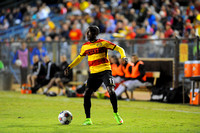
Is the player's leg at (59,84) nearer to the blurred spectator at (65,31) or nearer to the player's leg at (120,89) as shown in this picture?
the player's leg at (120,89)

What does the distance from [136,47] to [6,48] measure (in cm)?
752

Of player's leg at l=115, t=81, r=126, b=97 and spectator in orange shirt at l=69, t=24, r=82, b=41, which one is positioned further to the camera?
spectator in orange shirt at l=69, t=24, r=82, b=41

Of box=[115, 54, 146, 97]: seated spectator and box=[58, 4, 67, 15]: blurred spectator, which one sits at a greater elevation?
box=[58, 4, 67, 15]: blurred spectator

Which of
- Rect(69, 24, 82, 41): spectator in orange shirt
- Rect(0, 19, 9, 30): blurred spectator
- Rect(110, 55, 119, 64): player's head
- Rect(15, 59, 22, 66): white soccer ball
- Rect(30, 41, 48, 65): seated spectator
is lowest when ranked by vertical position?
Rect(110, 55, 119, 64): player's head

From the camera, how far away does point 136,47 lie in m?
18.9

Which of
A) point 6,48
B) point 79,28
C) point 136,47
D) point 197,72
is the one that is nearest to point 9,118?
point 197,72

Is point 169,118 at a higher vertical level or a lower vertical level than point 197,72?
lower

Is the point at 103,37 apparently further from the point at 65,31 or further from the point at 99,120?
the point at 99,120

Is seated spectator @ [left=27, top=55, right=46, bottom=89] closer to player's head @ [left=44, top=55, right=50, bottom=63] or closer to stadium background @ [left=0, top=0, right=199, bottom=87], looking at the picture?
player's head @ [left=44, top=55, right=50, bottom=63]

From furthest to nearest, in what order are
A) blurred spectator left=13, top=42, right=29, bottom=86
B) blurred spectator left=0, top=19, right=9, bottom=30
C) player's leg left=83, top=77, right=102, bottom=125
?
blurred spectator left=0, top=19, right=9, bottom=30
blurred spectator left=13, top=42, right=29, bottom=86
player's leg left=83, top=77, right=102, bottom=125

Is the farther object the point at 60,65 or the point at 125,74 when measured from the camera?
the point at 60,65

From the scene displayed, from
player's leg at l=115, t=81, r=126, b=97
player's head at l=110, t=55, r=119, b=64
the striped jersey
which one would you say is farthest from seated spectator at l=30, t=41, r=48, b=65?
the striped jersey

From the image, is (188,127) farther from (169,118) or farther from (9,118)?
(9,118)

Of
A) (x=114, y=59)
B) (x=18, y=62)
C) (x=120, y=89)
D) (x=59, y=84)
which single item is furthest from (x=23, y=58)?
(x=120, y=89)
